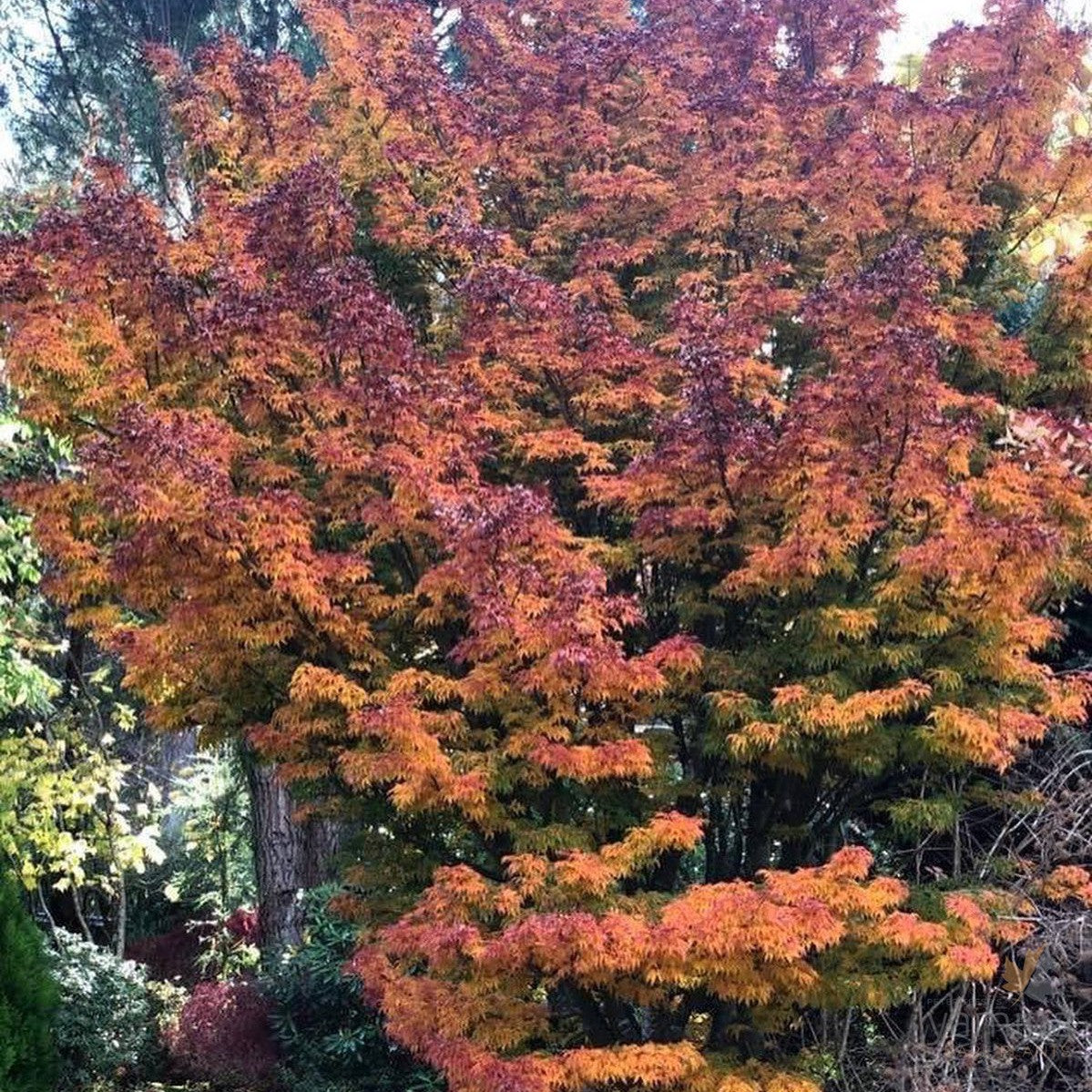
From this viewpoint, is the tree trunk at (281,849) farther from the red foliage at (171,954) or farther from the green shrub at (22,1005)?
the green shrub at (22,1005)

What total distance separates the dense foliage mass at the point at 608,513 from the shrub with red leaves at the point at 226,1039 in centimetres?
265

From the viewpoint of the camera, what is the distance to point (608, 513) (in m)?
5.91

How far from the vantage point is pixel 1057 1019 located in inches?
210

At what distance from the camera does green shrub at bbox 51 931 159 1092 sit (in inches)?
293

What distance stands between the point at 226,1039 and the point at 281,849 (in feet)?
6.22

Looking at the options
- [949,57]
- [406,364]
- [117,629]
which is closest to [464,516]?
[406,364]

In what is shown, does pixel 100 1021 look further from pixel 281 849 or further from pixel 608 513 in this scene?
pixel 608 513

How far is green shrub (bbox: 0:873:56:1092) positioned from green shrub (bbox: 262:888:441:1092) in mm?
1594

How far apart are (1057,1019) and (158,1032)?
5.76 meters

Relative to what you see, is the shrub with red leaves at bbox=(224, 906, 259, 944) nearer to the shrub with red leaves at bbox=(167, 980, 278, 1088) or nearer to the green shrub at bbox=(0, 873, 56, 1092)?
the shrub with red leaves at bbox=(167, 980, 278, 1088)

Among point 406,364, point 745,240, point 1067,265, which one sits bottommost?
point 406,364

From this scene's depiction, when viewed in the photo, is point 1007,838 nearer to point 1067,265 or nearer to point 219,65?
point 1067,265

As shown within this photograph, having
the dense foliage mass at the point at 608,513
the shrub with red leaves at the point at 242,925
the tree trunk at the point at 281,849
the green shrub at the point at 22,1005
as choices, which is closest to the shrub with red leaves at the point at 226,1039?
the tree trunk at the point at 281,849

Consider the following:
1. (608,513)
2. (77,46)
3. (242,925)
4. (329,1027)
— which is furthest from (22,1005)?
(77,46)
